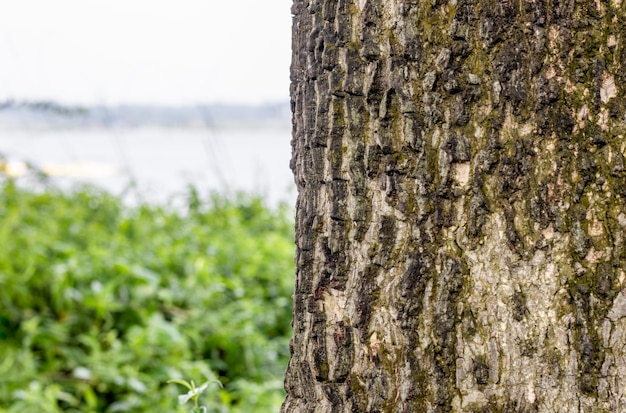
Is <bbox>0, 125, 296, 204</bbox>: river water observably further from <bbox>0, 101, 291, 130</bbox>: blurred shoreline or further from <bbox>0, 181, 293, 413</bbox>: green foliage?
<bbox>0, 181, 293, 413</bbox>: green foliage

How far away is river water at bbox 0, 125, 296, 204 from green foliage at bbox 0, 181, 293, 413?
3.11ft

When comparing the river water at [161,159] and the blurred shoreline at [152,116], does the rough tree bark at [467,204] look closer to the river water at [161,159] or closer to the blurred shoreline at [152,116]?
the river water at [161,159]

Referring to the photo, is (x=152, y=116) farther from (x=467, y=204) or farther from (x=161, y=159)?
(x=467, y=204)

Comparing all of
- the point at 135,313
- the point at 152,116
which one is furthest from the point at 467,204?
the point at 152,116

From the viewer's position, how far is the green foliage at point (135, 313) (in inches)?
126

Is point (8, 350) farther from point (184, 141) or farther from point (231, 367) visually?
point (184, 141)

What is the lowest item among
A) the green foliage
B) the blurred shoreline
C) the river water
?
the green foliage

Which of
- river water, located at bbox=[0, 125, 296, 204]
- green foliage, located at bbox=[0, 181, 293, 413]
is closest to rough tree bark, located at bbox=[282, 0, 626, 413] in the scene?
green foliage, located at bbox=[0, 181, 293, 413]

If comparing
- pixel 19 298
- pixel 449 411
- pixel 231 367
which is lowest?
pixel 231 367

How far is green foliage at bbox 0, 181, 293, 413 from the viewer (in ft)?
10.5

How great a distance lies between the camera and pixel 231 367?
3.68m

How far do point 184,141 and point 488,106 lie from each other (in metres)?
8.94

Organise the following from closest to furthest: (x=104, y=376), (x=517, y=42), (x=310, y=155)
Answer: (x=517, y=42) < (x=310, y=155) < (x=104, y=376)

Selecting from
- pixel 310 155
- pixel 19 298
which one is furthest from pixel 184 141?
pixel 310 155
